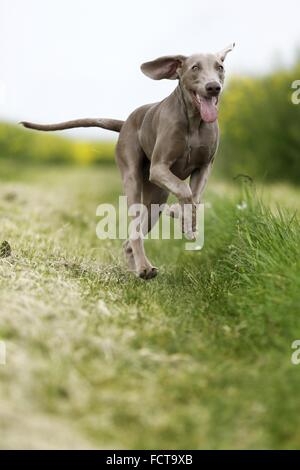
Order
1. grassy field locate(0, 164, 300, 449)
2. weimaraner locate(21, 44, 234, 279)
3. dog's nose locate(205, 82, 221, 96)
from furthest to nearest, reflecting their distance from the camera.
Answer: weimaraner locate(21, 44, 234, 279)
dog's nose locate(205, 82, 221, 96)
grassy field locate(0, 164, 300, 449)

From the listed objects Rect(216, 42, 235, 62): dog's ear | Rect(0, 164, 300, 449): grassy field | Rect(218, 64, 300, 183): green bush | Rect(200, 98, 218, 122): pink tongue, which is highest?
Rect(218, 64, 300, 183): green bush

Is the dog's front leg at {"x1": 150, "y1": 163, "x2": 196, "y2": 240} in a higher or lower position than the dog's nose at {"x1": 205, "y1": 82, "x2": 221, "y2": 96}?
lower

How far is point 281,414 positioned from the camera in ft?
9.80

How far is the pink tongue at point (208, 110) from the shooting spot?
4.58m

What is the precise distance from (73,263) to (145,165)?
885mm

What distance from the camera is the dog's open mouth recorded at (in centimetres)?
458

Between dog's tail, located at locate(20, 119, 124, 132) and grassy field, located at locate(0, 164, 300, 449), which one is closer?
grassy field, located at locate(0, 164, 300, 449)

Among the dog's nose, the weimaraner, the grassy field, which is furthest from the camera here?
the weimaraner

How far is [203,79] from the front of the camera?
4.57 metres

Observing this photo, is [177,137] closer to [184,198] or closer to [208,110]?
A: [208,110]

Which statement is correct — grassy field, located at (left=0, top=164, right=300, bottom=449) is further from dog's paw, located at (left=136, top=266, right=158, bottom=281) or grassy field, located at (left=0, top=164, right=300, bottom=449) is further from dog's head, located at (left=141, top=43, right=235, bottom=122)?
dog's head, located at (left=141, top=43, right=235, bottom=122)

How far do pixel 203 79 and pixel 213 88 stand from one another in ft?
0.41

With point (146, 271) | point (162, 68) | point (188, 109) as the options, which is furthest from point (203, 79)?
point (146, 271)

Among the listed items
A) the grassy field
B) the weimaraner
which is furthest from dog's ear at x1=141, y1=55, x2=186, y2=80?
the grassy field
